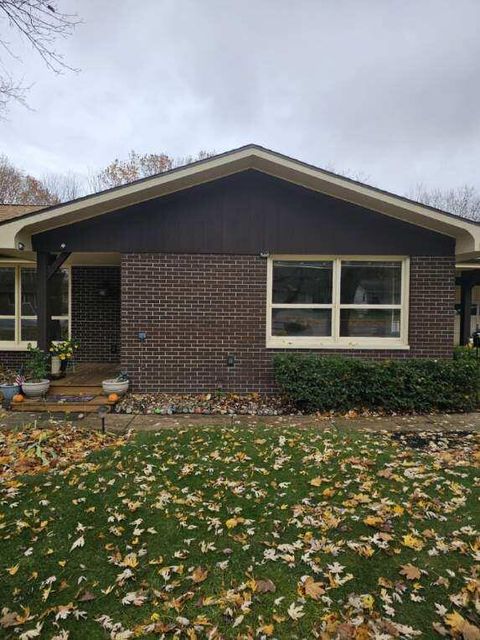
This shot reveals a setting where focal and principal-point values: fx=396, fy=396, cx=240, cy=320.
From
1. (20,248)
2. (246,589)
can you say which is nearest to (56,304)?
(20,248)

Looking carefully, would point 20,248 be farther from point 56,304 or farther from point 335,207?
point 335,207

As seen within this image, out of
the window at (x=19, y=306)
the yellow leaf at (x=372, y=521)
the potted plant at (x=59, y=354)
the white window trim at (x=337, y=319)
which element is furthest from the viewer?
the window at (x=19, y=306)

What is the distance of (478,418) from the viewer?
6.79 metres

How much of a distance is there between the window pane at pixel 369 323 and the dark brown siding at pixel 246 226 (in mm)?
1275

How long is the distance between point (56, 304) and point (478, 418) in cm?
996

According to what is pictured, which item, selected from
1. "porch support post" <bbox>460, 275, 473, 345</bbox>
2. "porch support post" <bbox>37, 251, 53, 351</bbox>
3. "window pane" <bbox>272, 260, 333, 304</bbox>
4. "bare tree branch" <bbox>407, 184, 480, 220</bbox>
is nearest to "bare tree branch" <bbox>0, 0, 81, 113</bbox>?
"porch support post" <bbox>37, 251, 53, 351</bbox>

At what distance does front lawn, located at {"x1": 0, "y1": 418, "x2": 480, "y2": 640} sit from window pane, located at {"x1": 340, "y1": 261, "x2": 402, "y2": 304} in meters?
3.76

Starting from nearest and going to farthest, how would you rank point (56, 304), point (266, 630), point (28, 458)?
point (266, 630) < point (28, 458) < point (56, 304)

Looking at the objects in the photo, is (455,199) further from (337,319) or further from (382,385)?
(382,385)

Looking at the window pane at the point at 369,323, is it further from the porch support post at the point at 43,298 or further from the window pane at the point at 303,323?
the porch support post at the point at 43,298

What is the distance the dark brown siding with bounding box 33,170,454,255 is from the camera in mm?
7836

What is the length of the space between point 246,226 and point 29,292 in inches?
249

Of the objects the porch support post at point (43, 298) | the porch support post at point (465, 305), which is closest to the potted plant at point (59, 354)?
the porch support post at point (43, 298)

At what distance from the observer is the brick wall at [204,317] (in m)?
7.88
